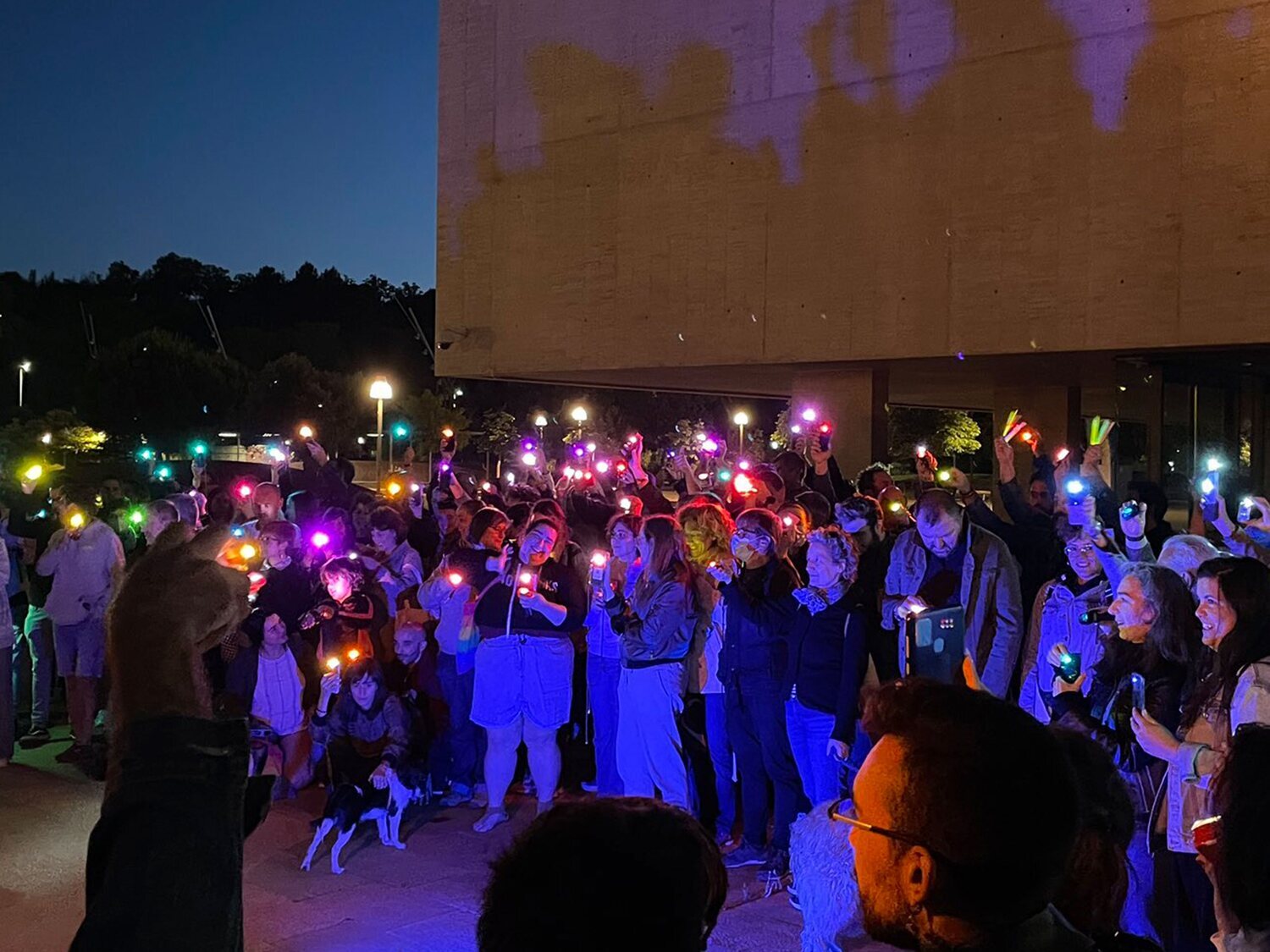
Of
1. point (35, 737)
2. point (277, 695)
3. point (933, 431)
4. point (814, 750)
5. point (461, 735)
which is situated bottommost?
point (35, 737)

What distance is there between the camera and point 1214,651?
481 cm

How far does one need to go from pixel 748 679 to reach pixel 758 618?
353 millimetres

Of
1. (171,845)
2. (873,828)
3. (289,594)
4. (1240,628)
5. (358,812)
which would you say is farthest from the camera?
(289,594)

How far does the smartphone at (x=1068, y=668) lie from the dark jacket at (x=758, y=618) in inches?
70.3

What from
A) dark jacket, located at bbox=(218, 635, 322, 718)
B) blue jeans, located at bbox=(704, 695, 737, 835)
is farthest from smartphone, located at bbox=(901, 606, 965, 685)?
dark jacket, located at bbox=(218, 635, 322, 718)

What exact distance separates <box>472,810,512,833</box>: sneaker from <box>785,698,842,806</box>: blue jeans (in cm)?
204

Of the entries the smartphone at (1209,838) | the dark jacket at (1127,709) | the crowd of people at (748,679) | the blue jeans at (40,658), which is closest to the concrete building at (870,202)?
the crowd of people at (748,679)

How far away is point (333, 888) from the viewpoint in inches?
253

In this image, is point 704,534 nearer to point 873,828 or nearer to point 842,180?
point 873,828

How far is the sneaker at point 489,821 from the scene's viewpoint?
24.2 ft

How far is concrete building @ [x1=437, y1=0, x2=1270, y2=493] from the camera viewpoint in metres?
10.6

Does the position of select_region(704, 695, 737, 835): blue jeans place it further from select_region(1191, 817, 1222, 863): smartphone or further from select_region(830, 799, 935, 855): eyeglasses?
select_region(830, 799, 935, 855): eyeglasses

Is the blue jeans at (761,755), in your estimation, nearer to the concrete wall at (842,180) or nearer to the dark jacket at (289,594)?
the dark jacket at (289,594)

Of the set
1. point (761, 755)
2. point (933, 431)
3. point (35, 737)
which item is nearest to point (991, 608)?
point (761, 755)
